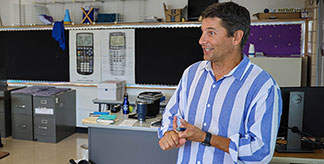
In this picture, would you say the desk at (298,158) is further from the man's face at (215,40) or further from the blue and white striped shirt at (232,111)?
the man's face at (215,40)

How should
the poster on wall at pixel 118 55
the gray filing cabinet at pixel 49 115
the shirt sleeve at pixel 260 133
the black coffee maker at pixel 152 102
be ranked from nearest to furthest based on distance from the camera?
the shirt sleeve at pixel 260 133 → the black coffee maker at pixel 152 102 → the gray filing cabinet at pixel 49 115 → the poster on wall at pixel 118 55

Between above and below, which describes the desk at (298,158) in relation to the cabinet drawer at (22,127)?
above

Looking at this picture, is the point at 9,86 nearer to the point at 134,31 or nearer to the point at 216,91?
the point at 134,31

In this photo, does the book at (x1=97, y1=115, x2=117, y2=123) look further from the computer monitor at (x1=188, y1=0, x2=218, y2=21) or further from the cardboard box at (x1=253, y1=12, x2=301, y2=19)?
the cardboard box at (x1=253, y1=12, x2=301, y2=19)

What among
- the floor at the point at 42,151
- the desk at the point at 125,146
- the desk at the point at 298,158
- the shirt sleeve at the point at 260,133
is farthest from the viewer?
the floor at the point at 42,151

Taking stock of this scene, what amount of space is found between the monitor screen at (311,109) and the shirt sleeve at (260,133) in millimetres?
874

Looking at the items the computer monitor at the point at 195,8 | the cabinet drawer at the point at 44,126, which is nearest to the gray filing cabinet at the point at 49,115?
the cabinet drawer at the point at 44,126

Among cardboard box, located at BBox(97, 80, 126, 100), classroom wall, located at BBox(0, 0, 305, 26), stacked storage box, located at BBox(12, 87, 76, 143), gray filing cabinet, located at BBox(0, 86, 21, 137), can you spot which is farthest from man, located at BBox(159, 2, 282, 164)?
gray filing cabinet, located at BBox(0, 86, 21, 137)

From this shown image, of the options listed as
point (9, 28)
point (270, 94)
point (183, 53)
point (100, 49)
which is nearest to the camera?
point (270, 94)

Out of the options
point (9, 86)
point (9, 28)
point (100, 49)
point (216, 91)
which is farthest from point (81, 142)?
point (216, 91)

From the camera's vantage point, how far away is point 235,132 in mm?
Answer: 1412

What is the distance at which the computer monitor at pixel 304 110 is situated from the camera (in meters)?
2.12

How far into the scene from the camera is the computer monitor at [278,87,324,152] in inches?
83.5

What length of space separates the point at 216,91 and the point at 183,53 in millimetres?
3528
